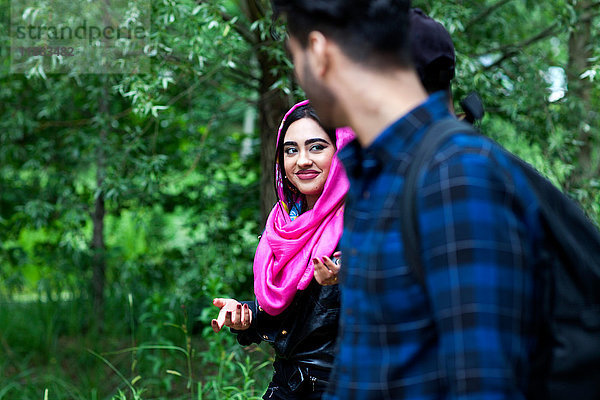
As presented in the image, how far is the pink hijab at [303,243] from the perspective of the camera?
2241 millimetres

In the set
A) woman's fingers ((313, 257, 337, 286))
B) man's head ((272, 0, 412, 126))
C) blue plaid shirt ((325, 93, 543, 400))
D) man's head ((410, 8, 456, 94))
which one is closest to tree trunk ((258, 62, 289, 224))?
woman's fingers ((313, 257, 337, 286))

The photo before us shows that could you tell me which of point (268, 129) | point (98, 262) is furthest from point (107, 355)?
point (268, 129)

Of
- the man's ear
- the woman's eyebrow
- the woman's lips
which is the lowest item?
the woman's lips

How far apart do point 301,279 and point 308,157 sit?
426 millimetres

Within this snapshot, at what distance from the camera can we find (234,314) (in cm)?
225

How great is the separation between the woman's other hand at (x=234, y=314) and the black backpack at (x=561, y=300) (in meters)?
1.20

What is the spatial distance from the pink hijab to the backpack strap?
108cm

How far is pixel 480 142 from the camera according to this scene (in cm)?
111

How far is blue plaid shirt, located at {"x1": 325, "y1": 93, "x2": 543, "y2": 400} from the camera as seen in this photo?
1.04 metres

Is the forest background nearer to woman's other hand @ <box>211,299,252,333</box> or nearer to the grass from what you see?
the grass

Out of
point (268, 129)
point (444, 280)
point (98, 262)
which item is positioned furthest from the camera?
point (98, 262)

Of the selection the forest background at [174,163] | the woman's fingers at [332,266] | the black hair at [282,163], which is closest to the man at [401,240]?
the woman's fingers at [332,266]

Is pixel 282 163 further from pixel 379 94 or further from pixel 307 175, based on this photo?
pixel 379 94

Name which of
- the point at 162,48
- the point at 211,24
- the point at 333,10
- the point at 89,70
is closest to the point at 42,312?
the point at 89,70
